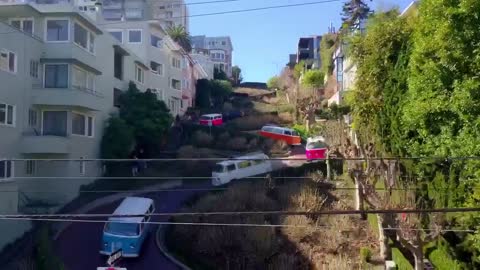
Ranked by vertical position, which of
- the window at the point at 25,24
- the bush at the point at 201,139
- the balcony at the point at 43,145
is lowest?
the balcony at the point at 43,145

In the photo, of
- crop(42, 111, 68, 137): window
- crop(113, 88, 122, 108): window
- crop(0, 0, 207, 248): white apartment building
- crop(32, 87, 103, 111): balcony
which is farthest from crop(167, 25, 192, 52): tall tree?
crop(42, 111, 68, 137): window

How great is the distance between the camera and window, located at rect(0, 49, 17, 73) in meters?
24.1

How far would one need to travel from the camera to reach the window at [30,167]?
89.4 feet

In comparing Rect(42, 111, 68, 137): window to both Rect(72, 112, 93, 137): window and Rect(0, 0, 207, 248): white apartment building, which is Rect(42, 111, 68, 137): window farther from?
Rect(72, 112, 93, 137): window

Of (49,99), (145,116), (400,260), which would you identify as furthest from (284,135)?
(400,260)

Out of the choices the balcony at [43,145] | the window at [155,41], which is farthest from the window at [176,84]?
the balcony at [43,145]

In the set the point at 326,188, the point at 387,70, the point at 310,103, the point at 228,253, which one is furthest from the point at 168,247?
the point at 310,103

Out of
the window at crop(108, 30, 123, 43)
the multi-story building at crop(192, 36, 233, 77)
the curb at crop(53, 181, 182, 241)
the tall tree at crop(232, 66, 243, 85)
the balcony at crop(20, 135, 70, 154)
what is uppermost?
the multi-story building at crop(192, 36, 233, 77)

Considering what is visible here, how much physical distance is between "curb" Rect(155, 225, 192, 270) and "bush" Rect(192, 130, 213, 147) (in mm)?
17054

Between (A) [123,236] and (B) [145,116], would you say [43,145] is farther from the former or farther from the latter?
(B) [145,116]

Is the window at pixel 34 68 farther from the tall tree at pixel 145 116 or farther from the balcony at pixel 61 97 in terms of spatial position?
the tall tree at pixel 145 116

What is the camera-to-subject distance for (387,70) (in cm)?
2378

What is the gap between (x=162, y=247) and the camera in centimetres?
2383

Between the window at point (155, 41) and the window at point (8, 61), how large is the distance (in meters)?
20.0
